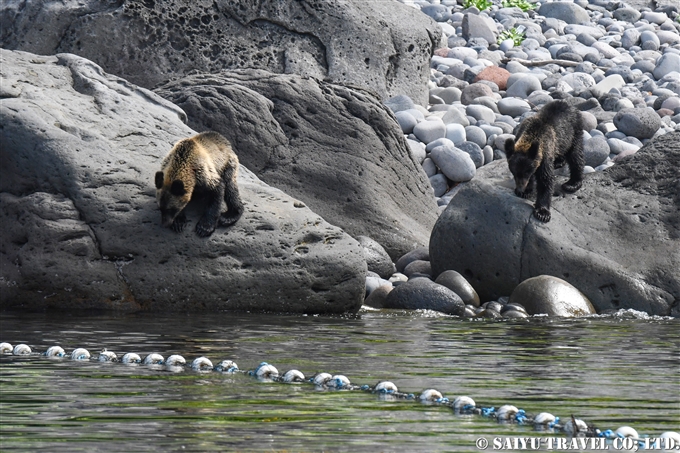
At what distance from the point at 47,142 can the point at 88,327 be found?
9.25 feet

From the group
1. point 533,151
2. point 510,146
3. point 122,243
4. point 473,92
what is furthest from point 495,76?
point 122,243

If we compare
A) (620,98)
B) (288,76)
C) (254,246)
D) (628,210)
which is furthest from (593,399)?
(620,98)

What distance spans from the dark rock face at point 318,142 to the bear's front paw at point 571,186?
2769 millimetres

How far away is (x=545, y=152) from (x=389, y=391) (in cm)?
825

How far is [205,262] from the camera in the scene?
42.2 ft

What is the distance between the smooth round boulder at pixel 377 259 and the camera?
16.0 m

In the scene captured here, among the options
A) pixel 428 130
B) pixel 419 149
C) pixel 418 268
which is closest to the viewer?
pixel 418 268

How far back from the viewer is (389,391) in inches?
289

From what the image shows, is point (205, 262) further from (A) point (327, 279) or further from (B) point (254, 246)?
(A) point (327, 279)

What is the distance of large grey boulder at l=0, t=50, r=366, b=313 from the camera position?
12.7 meters

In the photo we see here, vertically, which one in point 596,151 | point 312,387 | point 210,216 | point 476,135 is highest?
point 312,387

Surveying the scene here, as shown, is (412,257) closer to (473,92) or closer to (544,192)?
(544,192)

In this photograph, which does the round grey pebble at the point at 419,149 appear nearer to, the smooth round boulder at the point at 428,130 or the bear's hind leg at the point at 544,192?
the smooth round boulder at the point at 428,130

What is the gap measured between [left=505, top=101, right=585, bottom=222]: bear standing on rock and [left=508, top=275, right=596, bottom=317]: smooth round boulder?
1.07 m
